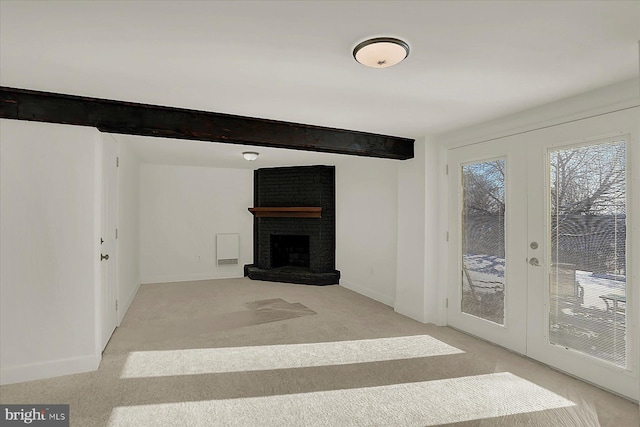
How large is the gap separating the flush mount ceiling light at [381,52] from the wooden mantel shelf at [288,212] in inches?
169

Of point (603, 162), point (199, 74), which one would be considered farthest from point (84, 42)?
point (603, 162)

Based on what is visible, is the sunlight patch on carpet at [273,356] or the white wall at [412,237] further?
the white wall at [412,237]

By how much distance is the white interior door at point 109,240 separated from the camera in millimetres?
3225

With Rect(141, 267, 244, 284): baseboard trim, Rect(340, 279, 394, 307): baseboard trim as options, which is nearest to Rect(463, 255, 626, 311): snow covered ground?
Rect(340, 279, 394, 307): baseboard trim

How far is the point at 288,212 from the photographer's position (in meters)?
6.35

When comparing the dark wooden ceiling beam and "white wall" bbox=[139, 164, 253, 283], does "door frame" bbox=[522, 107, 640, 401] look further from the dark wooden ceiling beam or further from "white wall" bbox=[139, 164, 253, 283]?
"white wall" bbox=[139, 164, 253, 283]

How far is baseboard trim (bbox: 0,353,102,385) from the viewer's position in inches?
101

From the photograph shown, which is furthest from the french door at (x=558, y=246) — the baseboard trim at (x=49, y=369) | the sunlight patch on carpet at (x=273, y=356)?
the baseboard trim at (x=49, y=369)

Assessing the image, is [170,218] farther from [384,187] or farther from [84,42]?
[84,42]

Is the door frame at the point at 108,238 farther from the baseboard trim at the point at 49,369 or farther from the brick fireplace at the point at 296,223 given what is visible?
the brick fireplace at the point at 296,223

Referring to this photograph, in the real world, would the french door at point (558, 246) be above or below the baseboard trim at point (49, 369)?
above

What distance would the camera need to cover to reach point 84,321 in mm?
2789

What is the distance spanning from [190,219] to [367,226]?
10.9 ft

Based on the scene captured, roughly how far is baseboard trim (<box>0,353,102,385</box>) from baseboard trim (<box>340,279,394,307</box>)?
347 centimetres
